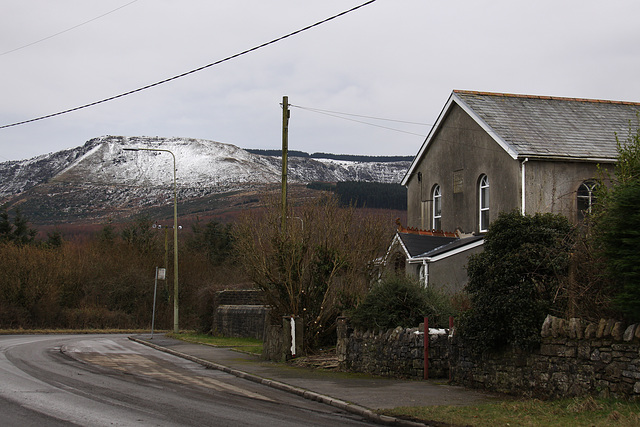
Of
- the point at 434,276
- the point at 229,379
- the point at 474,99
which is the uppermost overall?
the point at 474,99

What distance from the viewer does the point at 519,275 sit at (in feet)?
43.0

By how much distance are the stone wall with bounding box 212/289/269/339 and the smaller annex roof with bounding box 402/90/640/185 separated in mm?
10335

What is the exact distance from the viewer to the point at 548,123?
2650 centimetres

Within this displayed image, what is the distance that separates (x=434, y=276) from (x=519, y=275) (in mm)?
11809

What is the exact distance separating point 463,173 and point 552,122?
3.74m

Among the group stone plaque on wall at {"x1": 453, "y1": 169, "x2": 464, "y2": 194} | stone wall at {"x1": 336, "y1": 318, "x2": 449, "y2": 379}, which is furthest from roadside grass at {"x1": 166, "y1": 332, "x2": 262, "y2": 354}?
stone plaque on wall at {"x1": 453, "y1": 169, "x2": 464, "y2": 194}

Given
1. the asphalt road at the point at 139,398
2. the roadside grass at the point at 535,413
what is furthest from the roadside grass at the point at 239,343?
the roadside grass at the point at 535,413

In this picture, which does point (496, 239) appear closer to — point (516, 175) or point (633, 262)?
point (633, 262)

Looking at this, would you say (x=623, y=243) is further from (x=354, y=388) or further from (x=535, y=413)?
(x=354, y=388)

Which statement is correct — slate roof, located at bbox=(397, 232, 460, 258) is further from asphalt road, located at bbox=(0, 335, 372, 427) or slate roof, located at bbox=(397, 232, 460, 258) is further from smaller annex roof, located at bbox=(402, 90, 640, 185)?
asphalt road, located at bbox=(0, 335, 372, 427)

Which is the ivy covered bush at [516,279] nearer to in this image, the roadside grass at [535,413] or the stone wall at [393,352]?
the roadside grass at [535,413]

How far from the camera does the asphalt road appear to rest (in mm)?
10844

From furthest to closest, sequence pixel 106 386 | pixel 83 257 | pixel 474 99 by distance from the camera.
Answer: pixel 83 257
pixel 474 99
pixel 106 386

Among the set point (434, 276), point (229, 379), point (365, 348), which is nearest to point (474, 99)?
point (434, 276)
